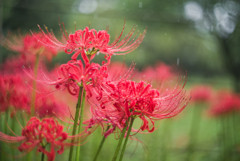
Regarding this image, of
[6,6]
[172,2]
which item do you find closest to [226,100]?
[172,2]

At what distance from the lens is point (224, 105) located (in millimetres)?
1332

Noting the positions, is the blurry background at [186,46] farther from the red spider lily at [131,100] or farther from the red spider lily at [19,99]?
the red spider lily at [131,100]

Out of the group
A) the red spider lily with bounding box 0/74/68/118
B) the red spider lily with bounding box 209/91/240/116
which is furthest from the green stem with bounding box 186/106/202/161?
the red spider lily with bounding box 0/74/68/118

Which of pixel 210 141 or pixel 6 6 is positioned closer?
pixel 6 6

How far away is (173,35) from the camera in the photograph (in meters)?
1.58

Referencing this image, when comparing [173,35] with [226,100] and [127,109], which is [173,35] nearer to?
[226,100]

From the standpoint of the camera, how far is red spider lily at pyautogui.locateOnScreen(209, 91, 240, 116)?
132cm

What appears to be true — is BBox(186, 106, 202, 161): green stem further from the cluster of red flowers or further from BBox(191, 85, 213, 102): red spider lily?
the cluster of red flowers

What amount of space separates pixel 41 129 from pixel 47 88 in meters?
0.35

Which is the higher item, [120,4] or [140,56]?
[120,4]

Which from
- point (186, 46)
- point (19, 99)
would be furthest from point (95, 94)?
point (186, 46)

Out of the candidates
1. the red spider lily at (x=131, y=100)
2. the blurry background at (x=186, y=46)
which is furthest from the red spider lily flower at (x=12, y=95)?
the blurry background at (x=186, y=46)

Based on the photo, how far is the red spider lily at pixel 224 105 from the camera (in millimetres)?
1322

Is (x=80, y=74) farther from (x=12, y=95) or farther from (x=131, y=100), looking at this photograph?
(x=12, y=95)
